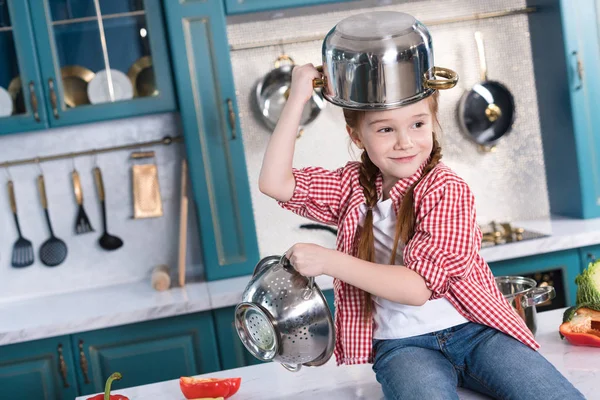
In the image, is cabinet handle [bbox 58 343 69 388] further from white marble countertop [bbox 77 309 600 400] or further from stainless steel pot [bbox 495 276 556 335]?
stainless steel pot [bbox 495 276 556 335]

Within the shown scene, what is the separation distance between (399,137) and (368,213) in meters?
0.20

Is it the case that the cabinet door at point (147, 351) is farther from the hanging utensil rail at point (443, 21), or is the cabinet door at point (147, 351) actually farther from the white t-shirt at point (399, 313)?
the white t-shirt at point (399, 313)

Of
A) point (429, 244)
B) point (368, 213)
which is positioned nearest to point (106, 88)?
point (368, 213)

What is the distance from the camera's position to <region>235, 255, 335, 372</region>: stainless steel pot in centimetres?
130

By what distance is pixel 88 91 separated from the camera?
2795 mm

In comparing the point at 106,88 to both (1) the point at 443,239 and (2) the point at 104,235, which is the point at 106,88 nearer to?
(2) the point at 104,235

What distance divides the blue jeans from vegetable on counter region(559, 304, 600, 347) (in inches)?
7.8

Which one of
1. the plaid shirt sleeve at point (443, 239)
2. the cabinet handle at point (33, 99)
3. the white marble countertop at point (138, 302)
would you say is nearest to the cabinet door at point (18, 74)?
the cabinet handle at point (33, 99)

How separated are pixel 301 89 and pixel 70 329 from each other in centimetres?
154

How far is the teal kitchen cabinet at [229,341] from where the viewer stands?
266 centimetres

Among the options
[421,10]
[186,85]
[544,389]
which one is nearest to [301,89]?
[544,389]

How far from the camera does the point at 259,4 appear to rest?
2760 mm

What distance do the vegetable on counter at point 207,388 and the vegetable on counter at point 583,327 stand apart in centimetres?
69

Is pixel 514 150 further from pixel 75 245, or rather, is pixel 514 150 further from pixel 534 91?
pixel 75 245
